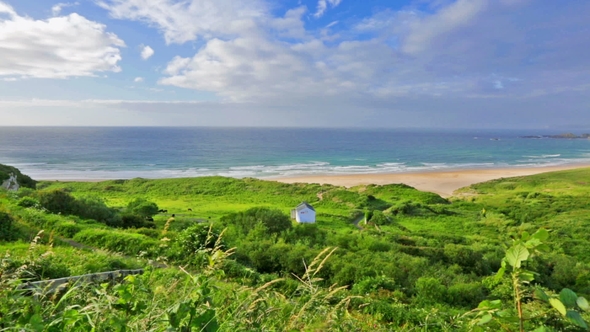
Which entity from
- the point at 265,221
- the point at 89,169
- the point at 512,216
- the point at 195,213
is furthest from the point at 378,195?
the point at 89,169

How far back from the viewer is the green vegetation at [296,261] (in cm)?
211

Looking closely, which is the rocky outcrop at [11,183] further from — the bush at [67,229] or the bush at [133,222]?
the bush at [67,229]

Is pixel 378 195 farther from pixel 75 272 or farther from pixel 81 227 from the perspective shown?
pixel 75 272

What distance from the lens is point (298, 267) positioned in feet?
33.0

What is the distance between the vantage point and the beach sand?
55575 mm

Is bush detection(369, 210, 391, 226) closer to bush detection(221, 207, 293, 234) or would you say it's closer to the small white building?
the small white building

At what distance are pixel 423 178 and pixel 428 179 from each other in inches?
42.0

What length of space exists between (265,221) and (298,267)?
7594 mm

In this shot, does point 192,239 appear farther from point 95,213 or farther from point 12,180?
point 12,180

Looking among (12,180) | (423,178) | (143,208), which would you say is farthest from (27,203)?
(423,178)

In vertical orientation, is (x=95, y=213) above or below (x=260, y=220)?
above

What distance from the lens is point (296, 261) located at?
33.6 feet

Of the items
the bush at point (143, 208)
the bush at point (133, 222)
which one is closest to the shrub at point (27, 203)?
the bush at point (133, 222)

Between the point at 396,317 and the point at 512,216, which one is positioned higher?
the point at 396,317
